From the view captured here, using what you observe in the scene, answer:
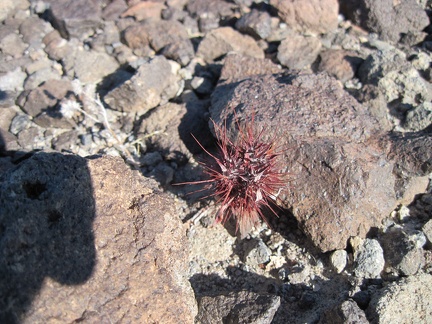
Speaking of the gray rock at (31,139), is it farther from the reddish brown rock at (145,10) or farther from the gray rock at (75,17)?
the reddish brown rock at (145,10)

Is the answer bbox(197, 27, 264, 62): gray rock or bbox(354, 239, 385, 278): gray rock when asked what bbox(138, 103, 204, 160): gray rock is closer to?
→ bbox(197, 27, 264, 62): gray rock

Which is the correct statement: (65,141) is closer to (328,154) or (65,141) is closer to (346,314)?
(328,154)

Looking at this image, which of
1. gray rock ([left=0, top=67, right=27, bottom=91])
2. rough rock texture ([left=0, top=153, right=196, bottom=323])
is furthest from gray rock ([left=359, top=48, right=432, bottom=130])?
gray rock ([left=0, top=67, right=27, bottom=91])

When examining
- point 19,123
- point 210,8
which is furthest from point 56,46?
point 210,8

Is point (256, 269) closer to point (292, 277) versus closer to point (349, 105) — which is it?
point (292, 277)

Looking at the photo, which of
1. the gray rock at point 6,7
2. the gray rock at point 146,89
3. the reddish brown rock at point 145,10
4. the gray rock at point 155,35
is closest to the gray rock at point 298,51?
the gray rock at point 155,35

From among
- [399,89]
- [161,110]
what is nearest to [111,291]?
[161,110]
